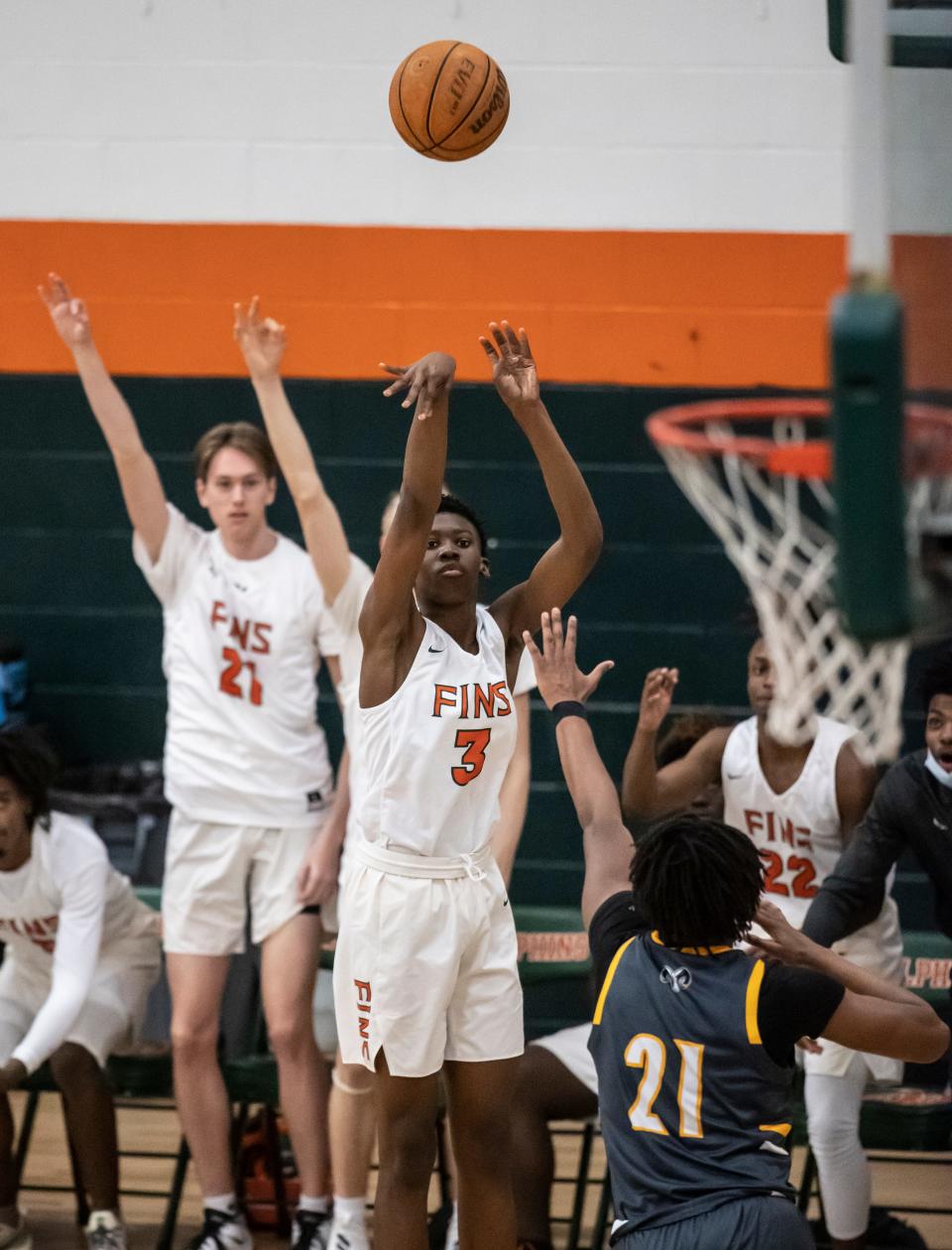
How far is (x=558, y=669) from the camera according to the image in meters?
3.84

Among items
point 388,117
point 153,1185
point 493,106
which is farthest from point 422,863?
point 388,117

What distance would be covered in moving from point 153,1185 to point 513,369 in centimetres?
310

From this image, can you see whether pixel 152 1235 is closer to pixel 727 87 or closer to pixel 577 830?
pixel 577 830

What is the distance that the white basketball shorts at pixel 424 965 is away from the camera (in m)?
3.77

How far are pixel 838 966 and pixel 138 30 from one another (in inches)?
169

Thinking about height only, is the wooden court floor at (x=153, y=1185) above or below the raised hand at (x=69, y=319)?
below

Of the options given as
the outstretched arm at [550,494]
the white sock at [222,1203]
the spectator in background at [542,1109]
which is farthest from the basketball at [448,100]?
the white sock at [222,1203]

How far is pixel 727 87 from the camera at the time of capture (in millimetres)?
6039

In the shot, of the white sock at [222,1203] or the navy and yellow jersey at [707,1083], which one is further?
the white sock at [222,1203]

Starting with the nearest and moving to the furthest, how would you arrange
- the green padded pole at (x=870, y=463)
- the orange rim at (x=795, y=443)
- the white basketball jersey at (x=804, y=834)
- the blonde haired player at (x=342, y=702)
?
the green padded pole at (x=870, y=463)
the orange rim at (x=795, y=443)
the blonde haired player at (x=342, y=702)
the white basketball jersey at (x=804, y=834)

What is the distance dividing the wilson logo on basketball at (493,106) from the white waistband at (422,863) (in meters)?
1.80

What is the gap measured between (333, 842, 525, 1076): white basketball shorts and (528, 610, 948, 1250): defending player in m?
0.47

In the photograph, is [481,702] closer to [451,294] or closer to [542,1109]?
[542,1109]

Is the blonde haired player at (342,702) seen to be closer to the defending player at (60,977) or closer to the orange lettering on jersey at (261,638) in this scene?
the orange lettering on jersey at (261,638)
